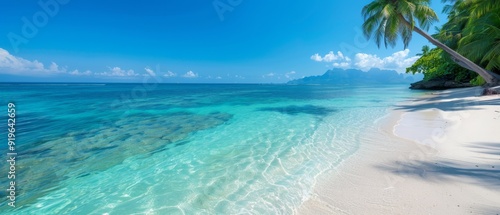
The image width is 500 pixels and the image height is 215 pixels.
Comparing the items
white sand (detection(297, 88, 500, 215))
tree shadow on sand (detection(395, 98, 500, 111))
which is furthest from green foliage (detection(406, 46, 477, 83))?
white sand (detection(297, 88, 500, 215))

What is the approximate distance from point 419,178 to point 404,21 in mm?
16212

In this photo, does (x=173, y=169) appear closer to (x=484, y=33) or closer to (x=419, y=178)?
(x=419, y=178)

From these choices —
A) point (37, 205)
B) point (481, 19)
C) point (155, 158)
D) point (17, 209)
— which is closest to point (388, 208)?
point (155, 158)

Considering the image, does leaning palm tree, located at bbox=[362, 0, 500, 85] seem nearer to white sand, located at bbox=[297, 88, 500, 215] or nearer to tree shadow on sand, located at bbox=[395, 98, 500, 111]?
tree shadow on sand, located at bbox=[395, 98, 500, 111]

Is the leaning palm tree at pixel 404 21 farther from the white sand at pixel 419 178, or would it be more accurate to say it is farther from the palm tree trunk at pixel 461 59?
the white sand at pixel 419 178

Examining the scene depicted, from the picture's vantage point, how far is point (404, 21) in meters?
15.8

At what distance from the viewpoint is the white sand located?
11.0ft

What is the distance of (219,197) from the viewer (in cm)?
423

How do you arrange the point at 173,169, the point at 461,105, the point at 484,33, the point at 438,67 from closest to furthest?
the point at 173,169, the point at 461,105, the point at 484,33, the point at 438,67

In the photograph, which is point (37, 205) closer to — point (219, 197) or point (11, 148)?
point (219, 197)

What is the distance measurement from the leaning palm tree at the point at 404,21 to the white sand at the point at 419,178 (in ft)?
36.7

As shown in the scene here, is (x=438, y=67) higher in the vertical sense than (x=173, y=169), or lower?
higher

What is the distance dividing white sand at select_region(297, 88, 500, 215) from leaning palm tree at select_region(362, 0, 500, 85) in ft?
36.7

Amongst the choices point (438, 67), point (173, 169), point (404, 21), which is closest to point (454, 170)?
point (173, 169)
